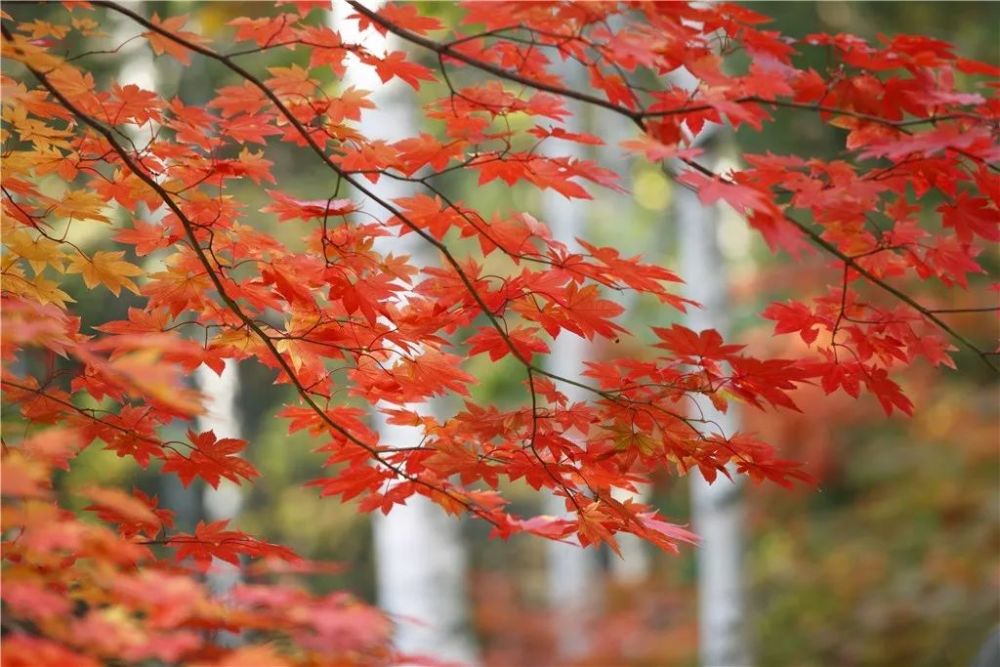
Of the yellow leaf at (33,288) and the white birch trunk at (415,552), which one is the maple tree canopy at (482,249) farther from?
the white birch trunk at (415,552)

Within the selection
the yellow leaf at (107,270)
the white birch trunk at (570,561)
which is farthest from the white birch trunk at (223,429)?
the yellow leaf at (107,270)

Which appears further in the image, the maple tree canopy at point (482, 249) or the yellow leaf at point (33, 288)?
the yellow leaf at point (33, 288)

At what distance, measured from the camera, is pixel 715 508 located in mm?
4848

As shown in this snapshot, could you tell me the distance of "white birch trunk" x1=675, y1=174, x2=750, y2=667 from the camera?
4816mm

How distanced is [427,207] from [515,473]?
41 centimetres

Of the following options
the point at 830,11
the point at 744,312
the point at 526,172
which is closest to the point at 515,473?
the point at 526,172

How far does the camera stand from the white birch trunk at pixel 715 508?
4816 mm

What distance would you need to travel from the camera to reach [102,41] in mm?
6625

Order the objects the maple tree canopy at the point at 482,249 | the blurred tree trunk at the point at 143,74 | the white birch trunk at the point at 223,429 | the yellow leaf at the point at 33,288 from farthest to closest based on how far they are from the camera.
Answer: the white birch trunk at the point at 223,429, the blurred tree trunk at the point at 143,74, the yellow leaf at the point at 33,288, the maple tree canopy at the point at 482,249

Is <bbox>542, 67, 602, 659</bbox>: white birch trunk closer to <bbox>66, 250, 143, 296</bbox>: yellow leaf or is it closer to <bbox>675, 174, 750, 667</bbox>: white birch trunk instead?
<bbox>675, 174, 750, 667</bbox>: white birch trunk

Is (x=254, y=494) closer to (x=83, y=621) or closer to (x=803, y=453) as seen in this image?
(x=803, y=453)

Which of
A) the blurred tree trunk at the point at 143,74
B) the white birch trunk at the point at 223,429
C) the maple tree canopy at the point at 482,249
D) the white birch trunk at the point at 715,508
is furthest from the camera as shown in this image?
the white birch trunk at the point at 223,429

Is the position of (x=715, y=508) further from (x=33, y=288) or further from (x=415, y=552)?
(x=33, y=288)

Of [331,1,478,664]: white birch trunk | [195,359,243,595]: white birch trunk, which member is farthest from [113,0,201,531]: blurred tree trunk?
[331,1,478,664]: white birch trunk
